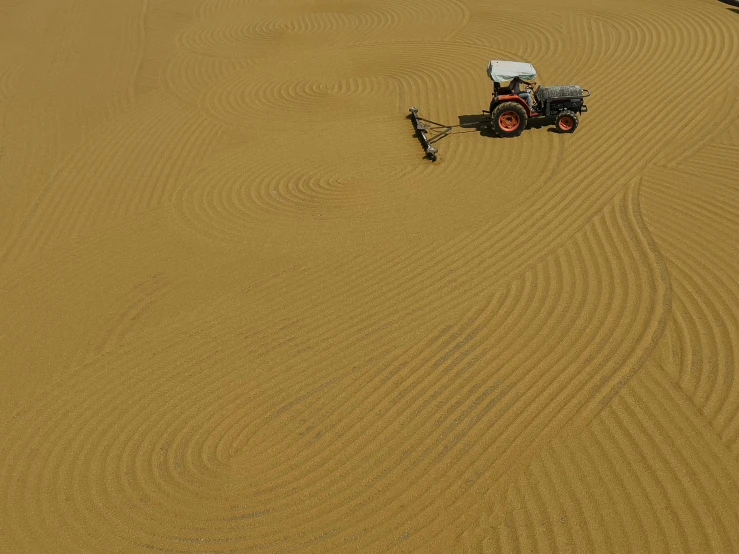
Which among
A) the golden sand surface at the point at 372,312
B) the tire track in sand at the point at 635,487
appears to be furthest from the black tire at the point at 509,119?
the tire track in sand at the point at 635,487

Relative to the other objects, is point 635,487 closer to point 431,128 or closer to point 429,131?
point 429,131

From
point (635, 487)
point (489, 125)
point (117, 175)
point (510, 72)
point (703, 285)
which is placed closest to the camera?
point (635, 487)

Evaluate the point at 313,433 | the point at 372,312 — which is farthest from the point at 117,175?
the point at 313,433

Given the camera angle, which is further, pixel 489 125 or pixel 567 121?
pixel 489 125

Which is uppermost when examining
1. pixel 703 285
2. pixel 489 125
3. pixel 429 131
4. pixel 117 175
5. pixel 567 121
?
pixel 117 175

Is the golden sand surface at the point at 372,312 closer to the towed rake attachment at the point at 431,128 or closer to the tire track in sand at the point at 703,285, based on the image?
the tire track in sand at the point at 703,285

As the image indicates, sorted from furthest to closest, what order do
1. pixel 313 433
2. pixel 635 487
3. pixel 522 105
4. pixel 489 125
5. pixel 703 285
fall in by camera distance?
pixel 489 125, pixel 522 105, pixel 703 285, pixel 313 433, pixel 635 487

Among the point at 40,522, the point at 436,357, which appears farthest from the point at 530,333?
the point at 40,522

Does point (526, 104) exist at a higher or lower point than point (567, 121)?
higher
